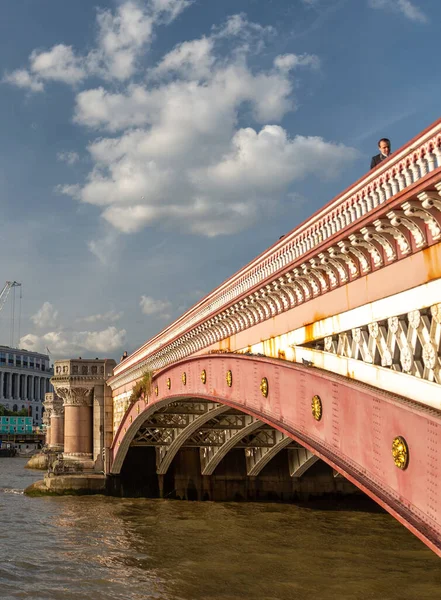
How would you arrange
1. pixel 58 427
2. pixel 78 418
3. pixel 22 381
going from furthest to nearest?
pixel 22 381 → pixel 58 427 → pixel 78 418

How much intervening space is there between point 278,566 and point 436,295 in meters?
12.0

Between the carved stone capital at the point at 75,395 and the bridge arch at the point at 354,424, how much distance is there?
2345 cm

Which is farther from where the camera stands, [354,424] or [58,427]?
[58,427]

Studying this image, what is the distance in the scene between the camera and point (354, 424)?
9.99 meters

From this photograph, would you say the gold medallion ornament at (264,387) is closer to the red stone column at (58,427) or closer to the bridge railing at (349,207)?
the bridge railing at (349,207)

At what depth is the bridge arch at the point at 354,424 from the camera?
8.08 metres

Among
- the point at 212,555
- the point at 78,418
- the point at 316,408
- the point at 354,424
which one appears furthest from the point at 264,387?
the point at 78,418

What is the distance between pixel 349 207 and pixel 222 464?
902 inches

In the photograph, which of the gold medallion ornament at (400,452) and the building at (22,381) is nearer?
the gold medallion ornament at (400,452)

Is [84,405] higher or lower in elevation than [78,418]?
higher

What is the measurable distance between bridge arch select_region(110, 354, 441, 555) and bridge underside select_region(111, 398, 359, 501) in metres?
11.6

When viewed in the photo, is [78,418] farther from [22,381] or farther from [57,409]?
[22,381]

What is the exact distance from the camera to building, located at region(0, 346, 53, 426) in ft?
509

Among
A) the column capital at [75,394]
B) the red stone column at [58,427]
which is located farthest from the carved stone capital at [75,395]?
the red stone column at [58,427]
